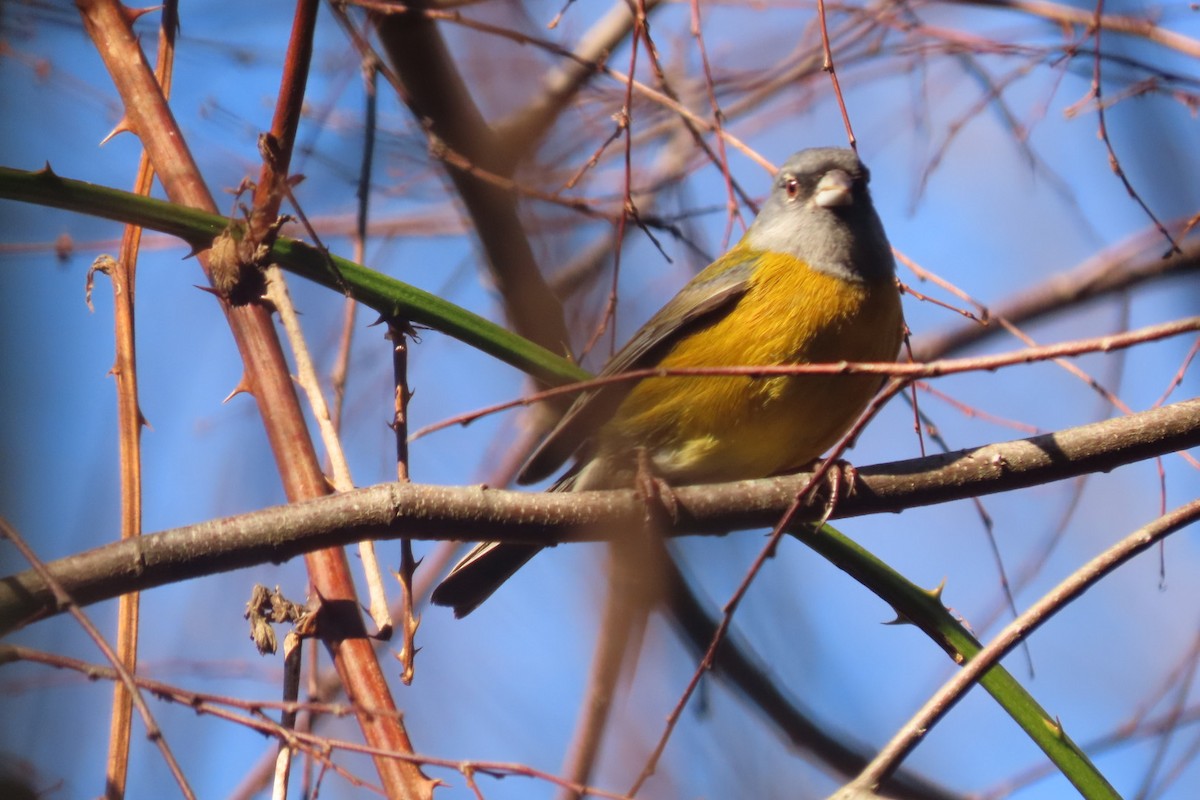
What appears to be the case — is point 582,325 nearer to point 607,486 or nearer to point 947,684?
point 607,486

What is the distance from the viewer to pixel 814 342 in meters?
3.26

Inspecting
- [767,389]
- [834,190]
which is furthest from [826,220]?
[767,389]

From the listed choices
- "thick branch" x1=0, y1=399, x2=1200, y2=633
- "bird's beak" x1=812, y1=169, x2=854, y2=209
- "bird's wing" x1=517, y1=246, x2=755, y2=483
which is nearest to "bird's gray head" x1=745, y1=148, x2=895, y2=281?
"bird's beak" x1=812, y1=169, x2=854, y2=209

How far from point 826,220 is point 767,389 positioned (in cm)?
86

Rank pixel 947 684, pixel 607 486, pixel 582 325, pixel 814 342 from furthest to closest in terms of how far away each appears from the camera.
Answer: pixel 582 325, pixel 607 486, pixel 814 342, pixel 947 684

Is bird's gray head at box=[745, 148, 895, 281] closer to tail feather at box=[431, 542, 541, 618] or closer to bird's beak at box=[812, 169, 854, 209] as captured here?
bird's beak at box=[812, 169, 854, 209]

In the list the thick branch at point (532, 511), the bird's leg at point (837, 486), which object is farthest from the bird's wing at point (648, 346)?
the thick branch at point (532, 511)

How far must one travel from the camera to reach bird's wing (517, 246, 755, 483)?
331 centimetres

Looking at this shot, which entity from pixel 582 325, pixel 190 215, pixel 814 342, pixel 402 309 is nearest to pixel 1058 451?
pixel 814 342

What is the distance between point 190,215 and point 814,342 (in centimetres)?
175

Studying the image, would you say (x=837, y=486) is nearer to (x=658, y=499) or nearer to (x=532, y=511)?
(x=658, y=499)

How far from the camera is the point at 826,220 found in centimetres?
370

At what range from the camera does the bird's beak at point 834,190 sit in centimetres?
373

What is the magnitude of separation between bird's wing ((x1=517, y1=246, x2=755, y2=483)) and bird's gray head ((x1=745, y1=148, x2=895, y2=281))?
16cm
